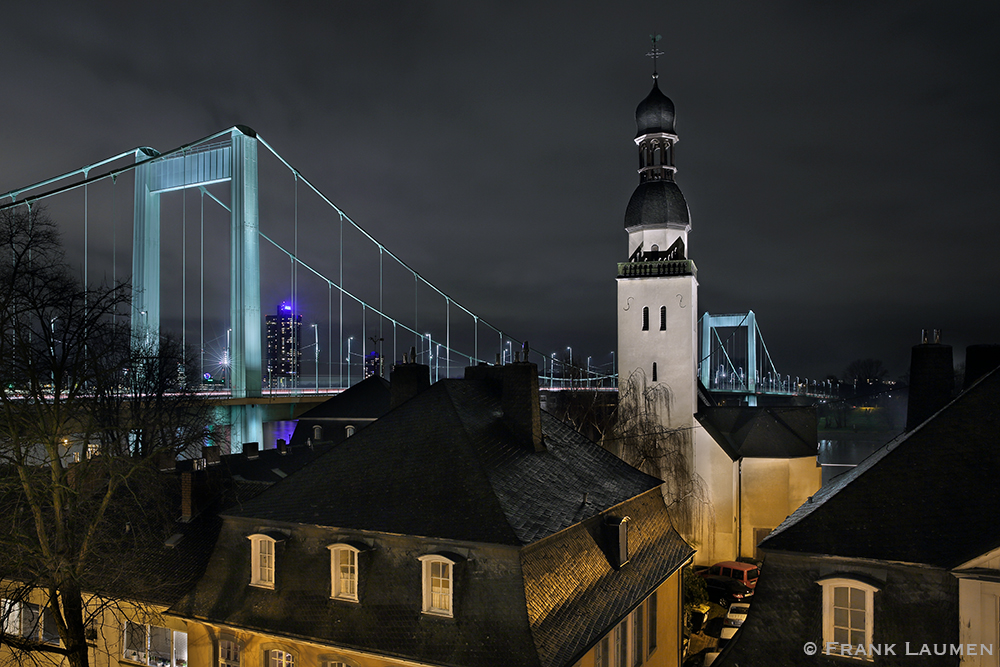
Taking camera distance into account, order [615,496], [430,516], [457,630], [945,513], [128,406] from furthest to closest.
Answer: [128,406]
[615,496]
[430,516]
[457,630]
[945,513]

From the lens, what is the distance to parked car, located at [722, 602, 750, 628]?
86.8 feet

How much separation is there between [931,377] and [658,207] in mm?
26396

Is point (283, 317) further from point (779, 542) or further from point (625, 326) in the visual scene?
point (779, 542)

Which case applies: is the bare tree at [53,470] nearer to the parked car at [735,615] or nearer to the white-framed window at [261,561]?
the white-framed window at [261,561]

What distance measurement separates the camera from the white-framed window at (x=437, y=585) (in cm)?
1370

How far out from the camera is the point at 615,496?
1830 centimetres

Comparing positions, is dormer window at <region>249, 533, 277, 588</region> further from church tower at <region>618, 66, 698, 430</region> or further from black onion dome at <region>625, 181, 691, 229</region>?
black onion dome at <region>625, 181, 691, 229</region>

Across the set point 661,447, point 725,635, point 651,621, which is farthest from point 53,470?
point 661,447

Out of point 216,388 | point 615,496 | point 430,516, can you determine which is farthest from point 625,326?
point 216,388

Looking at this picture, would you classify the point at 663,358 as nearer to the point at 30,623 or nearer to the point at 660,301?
the point at 660,301

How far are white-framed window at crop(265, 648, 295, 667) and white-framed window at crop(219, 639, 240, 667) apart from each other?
117 cm

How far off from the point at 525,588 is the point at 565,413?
28282 mm

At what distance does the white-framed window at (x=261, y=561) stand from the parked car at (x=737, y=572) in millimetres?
23144

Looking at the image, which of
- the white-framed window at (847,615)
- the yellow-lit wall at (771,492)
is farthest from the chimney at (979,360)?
the yellow-lit wall at (771,492)
